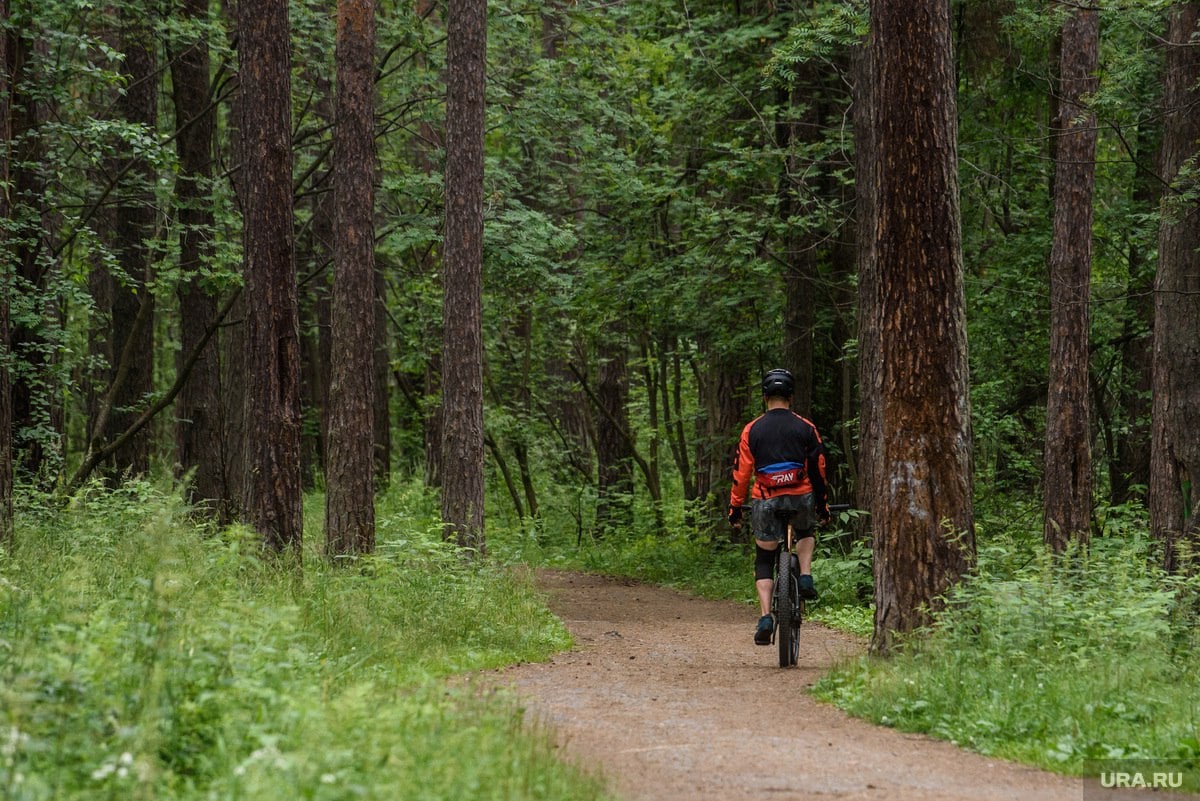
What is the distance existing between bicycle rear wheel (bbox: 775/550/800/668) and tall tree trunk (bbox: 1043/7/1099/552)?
6.62 m

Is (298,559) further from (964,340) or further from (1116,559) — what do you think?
(1116,559)

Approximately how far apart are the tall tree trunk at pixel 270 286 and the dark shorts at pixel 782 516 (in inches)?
183

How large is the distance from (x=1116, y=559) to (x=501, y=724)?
6.40 m

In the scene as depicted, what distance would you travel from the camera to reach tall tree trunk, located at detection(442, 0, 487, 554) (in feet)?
47.0

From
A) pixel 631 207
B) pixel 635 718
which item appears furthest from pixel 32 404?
pixel 635 718

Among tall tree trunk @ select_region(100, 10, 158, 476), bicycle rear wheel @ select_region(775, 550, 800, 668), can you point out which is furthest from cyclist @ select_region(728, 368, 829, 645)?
tall tree trunk @ select_region(100, 10, 158, 476)

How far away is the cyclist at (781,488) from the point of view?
9617mm

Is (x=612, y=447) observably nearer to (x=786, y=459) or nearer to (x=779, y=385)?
(x=779, y=385)

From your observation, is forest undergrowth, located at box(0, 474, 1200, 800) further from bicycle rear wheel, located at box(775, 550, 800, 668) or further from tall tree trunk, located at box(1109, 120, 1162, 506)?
tall tree trunk, located at box(1109, 120, 1162, 506)

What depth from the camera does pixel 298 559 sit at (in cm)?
1053

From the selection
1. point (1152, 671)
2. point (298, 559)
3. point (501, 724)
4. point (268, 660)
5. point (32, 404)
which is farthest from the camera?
point (32, 404)

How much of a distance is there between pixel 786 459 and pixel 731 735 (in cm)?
342

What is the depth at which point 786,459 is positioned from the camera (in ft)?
31.6

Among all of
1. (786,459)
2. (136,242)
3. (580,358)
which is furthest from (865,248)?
(580,358)
